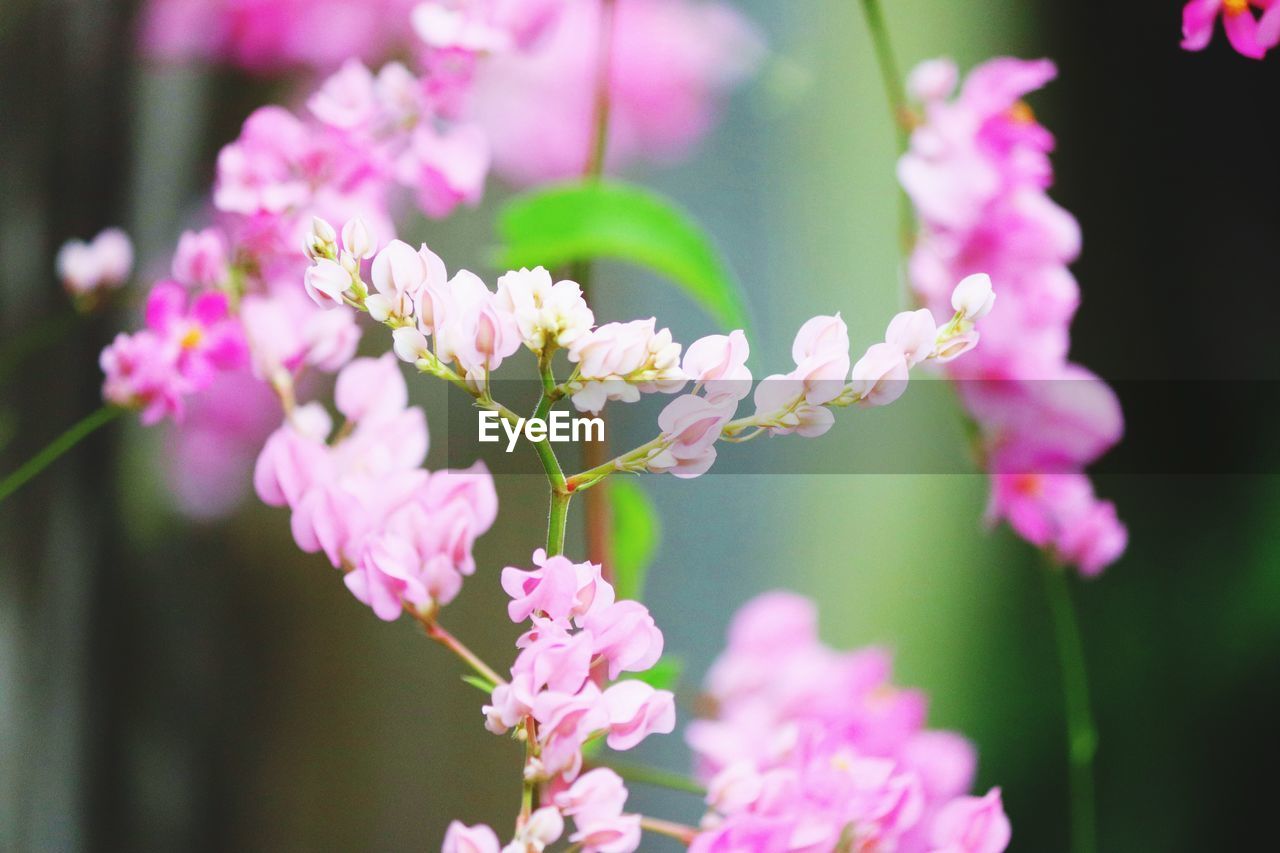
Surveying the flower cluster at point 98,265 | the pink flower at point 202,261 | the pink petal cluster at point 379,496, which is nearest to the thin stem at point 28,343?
the flower cluster at point 98,265

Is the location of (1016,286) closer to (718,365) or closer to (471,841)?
(718,365)

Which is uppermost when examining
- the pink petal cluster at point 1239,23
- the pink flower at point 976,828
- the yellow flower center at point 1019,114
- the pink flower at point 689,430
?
the pink petal cluster at point 1239,23

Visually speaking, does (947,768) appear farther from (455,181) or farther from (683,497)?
(455,181)

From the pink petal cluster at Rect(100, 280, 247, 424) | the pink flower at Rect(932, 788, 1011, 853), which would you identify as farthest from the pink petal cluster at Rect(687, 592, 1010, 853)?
the pink petal cluster at Rect(100, 280, 247, 424)

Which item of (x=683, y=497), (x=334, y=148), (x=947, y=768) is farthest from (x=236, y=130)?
Answer: (x=947, y=768)

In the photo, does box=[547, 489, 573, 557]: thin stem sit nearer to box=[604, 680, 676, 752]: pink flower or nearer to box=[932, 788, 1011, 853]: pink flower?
box=[604, 680, 676, 752]: pink flower

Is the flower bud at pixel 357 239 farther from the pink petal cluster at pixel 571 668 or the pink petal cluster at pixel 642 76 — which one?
the pink petal cluster at pixel 642 76
